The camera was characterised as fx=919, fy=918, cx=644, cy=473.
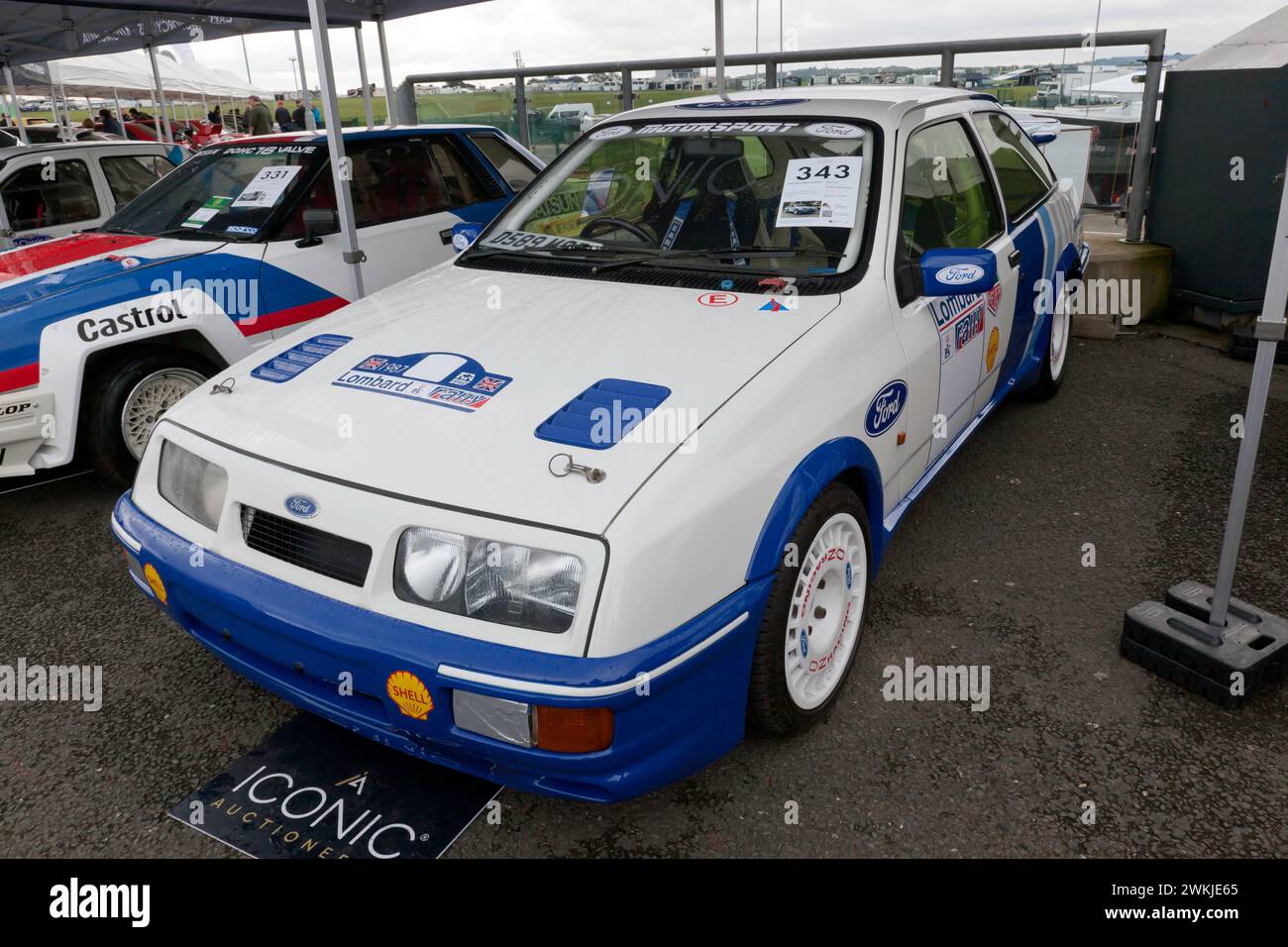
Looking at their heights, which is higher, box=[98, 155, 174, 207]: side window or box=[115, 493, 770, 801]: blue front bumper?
box=[98, 155, 174, 207]: side window

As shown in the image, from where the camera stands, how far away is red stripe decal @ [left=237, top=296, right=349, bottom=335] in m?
4.38

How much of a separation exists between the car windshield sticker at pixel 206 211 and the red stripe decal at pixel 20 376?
49.3 inches

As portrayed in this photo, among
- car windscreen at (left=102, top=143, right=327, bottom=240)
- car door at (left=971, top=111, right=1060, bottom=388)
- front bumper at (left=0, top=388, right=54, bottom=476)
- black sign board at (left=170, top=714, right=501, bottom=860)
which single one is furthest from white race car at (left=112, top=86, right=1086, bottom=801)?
car windscreen at (left=102, top=143, right=327, bottom=240)

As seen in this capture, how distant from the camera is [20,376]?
12.1ft

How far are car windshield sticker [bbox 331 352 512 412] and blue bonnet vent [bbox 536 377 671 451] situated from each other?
0.23 metres

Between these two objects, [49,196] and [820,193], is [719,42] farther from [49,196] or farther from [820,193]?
[49,196]

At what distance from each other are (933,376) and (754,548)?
49.5 inches

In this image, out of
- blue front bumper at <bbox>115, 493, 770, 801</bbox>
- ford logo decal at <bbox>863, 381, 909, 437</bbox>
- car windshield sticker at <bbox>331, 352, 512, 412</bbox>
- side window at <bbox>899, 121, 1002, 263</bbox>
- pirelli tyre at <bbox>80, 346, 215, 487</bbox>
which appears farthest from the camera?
pirelli tyre at <bbox>80, 346, 215, 487</bbox>

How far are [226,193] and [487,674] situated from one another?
3.97 metres

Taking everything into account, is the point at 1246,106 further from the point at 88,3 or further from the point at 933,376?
the point at 88,3

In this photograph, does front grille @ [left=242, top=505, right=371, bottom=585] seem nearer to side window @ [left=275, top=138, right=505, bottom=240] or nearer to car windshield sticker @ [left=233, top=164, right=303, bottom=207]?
side window @ [left=275, top=138, right=505, bottom=240]

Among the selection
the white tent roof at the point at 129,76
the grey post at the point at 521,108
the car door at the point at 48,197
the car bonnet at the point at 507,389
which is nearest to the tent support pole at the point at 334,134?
the car bonnet at the point at 507,389

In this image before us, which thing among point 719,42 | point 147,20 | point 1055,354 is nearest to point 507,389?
point 1055,354
